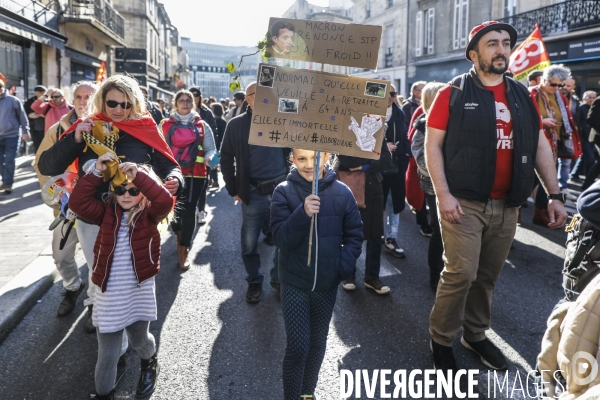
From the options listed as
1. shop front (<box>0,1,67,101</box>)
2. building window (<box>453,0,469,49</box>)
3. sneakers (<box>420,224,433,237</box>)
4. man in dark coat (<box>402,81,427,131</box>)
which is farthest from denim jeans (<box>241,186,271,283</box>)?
building window (<box>453,0,469,49</box>)

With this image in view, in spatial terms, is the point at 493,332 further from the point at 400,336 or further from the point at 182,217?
the point at 182,217

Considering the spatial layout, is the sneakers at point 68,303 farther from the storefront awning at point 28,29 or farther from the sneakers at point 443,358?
the storefront awning at point 28,29

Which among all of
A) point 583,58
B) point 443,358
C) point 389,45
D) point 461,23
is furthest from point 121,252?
point 389,45

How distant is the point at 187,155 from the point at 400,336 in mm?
3053

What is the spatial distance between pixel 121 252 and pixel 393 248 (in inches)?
144

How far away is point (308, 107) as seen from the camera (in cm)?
268

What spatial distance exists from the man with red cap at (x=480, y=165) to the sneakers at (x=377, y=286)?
3.97 feet

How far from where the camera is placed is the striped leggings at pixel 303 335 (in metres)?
2.53

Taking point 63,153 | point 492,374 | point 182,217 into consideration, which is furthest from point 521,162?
point 182,217

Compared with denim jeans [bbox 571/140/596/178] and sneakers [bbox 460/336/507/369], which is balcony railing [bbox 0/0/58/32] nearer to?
sneakers [bbox 460/336/507/369]

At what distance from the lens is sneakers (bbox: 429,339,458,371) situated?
3113 mm

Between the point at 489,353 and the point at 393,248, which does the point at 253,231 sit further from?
the point at 489,353

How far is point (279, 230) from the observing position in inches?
103

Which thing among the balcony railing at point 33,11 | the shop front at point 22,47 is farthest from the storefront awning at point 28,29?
the balcony railing at point 33,11
